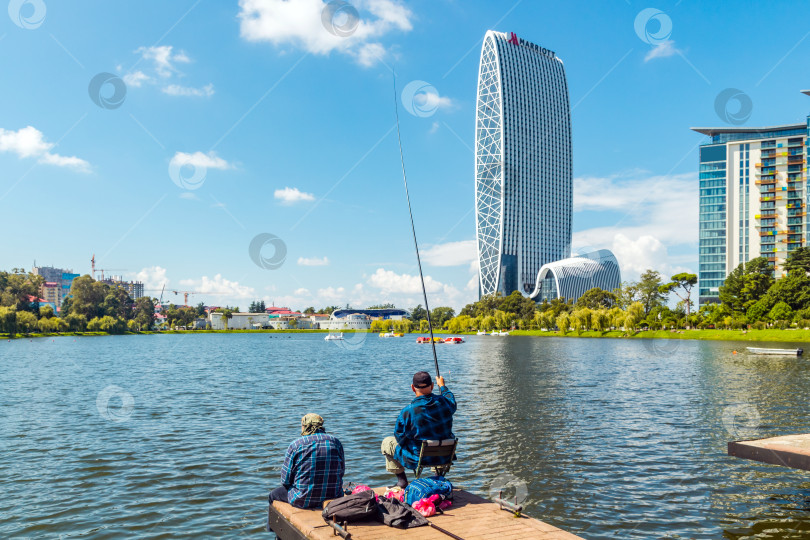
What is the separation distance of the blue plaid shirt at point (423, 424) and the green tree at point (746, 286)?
119 meters

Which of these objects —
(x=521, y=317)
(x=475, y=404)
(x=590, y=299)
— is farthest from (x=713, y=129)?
(x=475, y=404)

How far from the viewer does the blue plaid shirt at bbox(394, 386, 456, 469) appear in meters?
8.92

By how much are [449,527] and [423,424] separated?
1607 millimetres

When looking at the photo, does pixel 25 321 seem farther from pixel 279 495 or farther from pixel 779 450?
pixel 779 450

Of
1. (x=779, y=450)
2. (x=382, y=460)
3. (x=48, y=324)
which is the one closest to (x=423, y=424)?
(x=382, y=460)

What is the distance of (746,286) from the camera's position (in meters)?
113

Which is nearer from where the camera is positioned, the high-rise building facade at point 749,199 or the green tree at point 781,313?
the green tree at point 781,313

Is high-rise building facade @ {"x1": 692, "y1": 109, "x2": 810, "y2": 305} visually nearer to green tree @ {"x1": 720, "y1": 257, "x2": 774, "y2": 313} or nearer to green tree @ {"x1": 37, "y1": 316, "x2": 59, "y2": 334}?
green tree @ {"x1": 720, "y1": 257, "x2": 774, "y2": 313}

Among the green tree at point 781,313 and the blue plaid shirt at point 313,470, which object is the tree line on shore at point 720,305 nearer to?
the green tree at point 781,313

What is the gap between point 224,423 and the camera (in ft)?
76.6

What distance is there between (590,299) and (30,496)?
511 ft

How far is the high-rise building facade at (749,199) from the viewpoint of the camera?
151000mm

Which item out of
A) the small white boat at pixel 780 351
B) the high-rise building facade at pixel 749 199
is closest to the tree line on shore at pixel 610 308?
the high-rise building facade at pixel 749 199

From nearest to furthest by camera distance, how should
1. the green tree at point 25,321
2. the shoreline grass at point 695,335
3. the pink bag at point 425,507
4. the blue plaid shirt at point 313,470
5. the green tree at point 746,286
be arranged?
the pink bag at point 425,507 < the blue plaid shirt at point 313,470 < the shoreline grass at point 695,335 < the green tree at point 746,286 < the green tree at point 25,321
